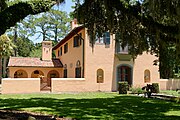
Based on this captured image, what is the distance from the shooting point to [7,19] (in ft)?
34.2

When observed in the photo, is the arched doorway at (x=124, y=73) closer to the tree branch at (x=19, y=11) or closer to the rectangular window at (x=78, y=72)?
the rectangular window at (x=78, y=72)

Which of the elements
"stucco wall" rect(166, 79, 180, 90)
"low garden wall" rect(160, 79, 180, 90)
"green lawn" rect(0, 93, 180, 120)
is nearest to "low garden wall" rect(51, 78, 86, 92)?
"low garden wall" rect(160, 79, 180, 90)

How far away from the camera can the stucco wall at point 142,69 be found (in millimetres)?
29438

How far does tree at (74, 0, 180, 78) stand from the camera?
34.1 ft

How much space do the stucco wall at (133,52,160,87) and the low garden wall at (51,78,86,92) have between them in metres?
5.66

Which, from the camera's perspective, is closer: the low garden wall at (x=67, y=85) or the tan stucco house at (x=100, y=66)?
the low garden wall at (x=67, y=85)

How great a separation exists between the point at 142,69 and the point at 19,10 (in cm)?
2073

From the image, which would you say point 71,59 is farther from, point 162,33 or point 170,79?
point 162,33

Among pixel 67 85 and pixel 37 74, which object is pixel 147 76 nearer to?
pixel 67 85

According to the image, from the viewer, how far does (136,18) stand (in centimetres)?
1188

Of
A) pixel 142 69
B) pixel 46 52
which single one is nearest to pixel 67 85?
pixel 142 69

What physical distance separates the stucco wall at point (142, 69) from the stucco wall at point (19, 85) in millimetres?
9925

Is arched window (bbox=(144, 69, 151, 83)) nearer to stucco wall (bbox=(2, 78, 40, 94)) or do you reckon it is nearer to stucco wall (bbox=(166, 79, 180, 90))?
stucco wall (bbox=(166, 79, 180, 90))

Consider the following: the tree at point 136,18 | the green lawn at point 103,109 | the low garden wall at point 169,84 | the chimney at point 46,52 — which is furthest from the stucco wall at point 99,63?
the tree at point 136,18
